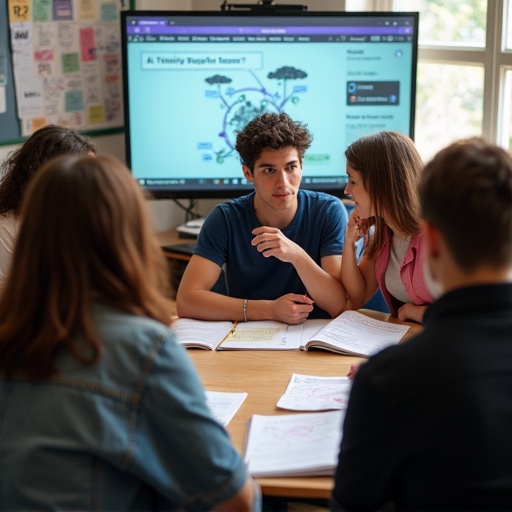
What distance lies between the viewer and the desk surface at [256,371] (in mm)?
1723

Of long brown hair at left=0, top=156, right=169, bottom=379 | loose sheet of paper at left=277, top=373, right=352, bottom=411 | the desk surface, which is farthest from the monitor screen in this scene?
long brown hair at left=0, top=156, right=169, bottom=379

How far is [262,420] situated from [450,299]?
24.1 inches

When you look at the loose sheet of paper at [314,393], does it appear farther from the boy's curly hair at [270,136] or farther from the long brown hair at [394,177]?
the boy's curly hair at [270,136]

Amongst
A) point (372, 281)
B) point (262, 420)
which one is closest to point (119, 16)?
point (372, 281)

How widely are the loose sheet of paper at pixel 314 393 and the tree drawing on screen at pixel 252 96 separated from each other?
1.67 metres

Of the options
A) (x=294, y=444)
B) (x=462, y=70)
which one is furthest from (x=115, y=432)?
(x=462, y=70)

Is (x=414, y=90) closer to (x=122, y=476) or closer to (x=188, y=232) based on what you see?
(x=188, y=232)

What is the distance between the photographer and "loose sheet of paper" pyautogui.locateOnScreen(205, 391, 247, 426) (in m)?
1.68

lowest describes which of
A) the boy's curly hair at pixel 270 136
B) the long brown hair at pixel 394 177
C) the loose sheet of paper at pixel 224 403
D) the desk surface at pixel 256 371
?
the desk surface at pixel 256 371

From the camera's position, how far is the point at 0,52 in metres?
3.05

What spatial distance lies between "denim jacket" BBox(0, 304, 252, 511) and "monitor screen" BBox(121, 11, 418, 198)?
2.23 meters

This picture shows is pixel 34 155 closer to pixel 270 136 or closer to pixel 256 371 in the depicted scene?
pixel 270 136

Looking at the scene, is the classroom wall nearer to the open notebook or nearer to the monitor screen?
the monitor screen

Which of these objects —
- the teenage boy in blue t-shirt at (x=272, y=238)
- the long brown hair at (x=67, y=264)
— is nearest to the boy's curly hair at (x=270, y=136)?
the teenage boy in blue t-shirt at (x=272, y=238)
